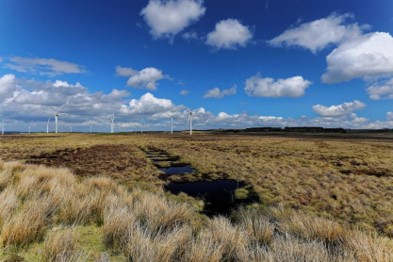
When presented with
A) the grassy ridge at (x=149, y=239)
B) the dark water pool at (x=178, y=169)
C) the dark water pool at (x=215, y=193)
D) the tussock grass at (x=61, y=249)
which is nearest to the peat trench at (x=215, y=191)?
the dark water pool at (x=215, y=193)

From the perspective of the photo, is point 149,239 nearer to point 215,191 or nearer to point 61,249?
point 61,249

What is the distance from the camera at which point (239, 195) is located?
1872cm

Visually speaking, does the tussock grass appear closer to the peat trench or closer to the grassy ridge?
the grassy ridge

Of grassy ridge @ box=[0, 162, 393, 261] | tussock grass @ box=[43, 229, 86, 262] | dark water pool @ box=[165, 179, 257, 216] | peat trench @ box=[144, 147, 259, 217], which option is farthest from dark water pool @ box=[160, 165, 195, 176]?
tussock grass @ box=[43, 229, 86, 262]

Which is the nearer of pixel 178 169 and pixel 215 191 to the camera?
pixel 215 191

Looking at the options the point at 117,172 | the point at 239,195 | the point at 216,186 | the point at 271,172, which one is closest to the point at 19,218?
the point at 239,195

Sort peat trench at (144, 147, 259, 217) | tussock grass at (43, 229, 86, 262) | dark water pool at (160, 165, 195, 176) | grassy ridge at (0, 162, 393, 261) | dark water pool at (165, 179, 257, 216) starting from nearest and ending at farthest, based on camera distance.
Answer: tussock grass at (43, 229, 86, 262) → grassy ridge at (0, 162, 393, 261) → dark water pool at (165, 179, 257, 216) → peat trench at (144, 147, 259, 217) → dark water pool at (160, 165, 195, 176)

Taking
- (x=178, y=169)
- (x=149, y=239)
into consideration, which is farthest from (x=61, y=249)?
(x=178, y=169)

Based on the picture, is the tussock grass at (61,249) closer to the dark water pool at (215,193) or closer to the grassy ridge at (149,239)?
the grassy ridge at (149,239)

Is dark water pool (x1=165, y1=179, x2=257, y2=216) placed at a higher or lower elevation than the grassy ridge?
lower

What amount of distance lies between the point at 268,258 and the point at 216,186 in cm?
1616

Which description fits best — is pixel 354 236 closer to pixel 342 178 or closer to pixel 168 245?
pixel 168 245

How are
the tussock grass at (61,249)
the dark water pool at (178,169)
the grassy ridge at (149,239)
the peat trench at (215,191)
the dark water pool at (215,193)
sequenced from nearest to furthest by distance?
1. the tussock grass at (61,249)
2. the grassy ridge at (149,239)
3. the dark water pool at (215,193)
4. the peat trench at (215,191)
5. the dark water pool at (178,169)

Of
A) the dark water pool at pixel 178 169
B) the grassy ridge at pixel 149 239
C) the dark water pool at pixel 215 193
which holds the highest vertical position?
the grassy ridge at pixel 149 239
